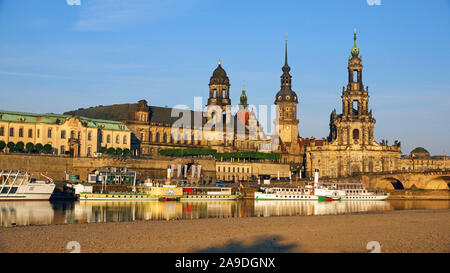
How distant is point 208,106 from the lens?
130 m

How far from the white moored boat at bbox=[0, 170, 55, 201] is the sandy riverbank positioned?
29.3 metres

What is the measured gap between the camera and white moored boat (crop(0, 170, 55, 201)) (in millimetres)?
68125

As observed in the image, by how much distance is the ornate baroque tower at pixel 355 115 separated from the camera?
12381cm

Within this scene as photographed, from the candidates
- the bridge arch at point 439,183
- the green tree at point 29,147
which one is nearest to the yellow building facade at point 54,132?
the green tree at point 29,147

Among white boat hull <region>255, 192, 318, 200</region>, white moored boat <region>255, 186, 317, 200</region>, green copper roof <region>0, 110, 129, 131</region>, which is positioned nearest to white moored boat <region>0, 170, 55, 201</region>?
green copper roof <region>0, 110, 129, 131</region>

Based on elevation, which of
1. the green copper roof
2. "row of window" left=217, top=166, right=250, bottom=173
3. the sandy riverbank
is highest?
the green copper roof

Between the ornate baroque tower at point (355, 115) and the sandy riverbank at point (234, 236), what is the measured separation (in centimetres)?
8020

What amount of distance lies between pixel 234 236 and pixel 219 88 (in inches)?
3802

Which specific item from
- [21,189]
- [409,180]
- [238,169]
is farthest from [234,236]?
[238,169]

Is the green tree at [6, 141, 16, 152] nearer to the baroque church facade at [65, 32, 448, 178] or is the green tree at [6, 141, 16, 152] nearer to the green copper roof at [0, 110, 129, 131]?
the green copper roof at [0, 110, 129, 131]

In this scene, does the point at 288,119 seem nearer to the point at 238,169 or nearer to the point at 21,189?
the point at 238,169

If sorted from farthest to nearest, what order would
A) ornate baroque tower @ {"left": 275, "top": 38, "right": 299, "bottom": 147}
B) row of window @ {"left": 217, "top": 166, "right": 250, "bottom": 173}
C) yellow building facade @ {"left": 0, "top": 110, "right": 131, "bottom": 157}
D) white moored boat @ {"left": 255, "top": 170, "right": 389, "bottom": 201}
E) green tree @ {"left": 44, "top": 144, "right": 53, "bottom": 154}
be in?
ornate baroque tower @ {"left": 275, "top": 38, "right": 299, "bottom": 147}
row of window @ {"left": 217, "top": 166, "right": 250, "bottom": 173}
yellow building facade @ {"left": 0, "top": 110, "right": 131, "bottom": 157}
green tree @ {"left": 44, "top": 144, "right": 53, "bottom": 154}
white moored boat @ {"left": 255, "top": 170, "right": 389, "bottom": 201}

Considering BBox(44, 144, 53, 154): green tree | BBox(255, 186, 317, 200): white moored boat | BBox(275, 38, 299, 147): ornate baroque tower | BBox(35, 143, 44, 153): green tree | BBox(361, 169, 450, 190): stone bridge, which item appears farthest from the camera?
BBox(275, 38, 299, 147): ornate baroque tower
